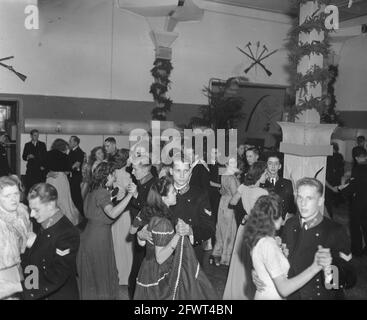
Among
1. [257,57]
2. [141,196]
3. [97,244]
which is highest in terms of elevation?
[257,57]

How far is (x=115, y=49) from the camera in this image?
9.78 meters

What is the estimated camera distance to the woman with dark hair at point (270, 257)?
2.25 meters

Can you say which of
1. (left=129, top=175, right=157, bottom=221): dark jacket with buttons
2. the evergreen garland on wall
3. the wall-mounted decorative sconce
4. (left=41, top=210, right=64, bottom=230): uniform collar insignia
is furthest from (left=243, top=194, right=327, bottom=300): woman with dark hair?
the wall-mounted decorative sconce

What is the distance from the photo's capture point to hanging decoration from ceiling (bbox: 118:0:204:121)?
946 cm

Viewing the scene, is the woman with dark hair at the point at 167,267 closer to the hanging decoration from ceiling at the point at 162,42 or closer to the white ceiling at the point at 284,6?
the hanging decoration from ceiling at the point at 162,42

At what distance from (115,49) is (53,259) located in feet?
25.4

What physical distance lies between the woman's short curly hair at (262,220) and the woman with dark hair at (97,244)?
151 cm

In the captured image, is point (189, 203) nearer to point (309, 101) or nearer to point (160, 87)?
point (309, 101)

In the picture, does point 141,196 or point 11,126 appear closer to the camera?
point 141,196

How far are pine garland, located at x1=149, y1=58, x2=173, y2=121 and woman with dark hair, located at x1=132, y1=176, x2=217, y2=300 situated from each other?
719cm

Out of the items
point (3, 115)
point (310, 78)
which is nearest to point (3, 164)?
point (3, 115)

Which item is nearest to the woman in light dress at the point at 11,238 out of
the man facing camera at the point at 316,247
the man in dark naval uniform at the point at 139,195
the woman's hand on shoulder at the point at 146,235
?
the woman's hand on shoulder at the point at 146,235
